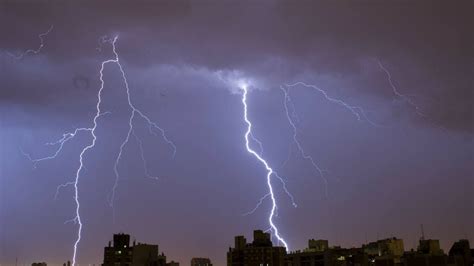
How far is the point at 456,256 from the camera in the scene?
5594 centimetres

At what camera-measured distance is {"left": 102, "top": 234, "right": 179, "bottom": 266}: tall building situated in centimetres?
7188

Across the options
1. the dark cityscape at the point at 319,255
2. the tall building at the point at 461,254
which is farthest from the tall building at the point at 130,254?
the tall building at the point at 461,254

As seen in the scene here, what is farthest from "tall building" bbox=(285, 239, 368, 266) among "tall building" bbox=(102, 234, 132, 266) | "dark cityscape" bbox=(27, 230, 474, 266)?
"tall building" bbox=(102, 234, 132, 266)

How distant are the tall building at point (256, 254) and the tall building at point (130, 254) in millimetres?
9092

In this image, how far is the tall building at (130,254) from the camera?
71875mm

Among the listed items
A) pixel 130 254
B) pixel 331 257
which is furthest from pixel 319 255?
pixel 130 254

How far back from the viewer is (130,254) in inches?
2896

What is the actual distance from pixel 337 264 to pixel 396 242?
983cm

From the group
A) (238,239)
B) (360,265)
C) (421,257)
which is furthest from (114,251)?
(421,257)

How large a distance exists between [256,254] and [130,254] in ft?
51.5

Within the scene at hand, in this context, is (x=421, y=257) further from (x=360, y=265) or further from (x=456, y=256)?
(x=360, y=265)

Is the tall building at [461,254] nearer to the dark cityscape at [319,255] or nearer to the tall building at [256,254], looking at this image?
the dark cityscape at [319,255]

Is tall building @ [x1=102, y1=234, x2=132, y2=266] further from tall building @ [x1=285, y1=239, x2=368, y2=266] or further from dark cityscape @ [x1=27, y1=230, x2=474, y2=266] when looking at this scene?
tall building @ [x1=285, y1=239, x2=368, y2=266]

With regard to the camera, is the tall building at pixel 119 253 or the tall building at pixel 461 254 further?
the tall building at pixel 119 253
